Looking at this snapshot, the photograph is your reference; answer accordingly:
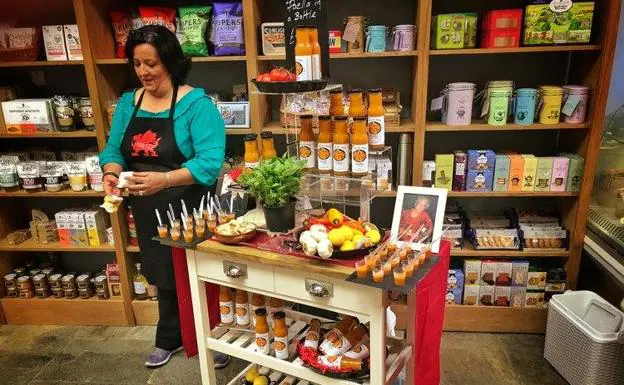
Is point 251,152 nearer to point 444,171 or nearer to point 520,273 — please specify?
point 444,171

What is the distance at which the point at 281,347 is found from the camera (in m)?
1.99

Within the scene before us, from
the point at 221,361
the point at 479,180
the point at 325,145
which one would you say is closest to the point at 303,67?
the point at 325,145

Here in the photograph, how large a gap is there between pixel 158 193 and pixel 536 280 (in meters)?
2.24

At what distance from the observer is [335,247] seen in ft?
5.60

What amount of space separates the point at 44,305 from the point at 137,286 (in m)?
0.67

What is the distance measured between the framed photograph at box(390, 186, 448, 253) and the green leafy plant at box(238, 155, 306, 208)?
0.41 metres

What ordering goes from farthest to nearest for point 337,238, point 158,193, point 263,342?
1. point 158,193
2. point 263,342
3. point 337,238

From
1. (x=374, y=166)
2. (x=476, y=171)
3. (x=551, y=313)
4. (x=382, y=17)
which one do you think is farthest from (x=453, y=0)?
(x=551, y=313)

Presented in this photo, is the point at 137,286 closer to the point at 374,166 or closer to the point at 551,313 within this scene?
the point at 374,166

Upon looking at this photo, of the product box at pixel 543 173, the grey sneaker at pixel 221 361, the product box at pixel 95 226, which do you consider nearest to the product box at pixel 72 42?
the product box at pixel 95 226

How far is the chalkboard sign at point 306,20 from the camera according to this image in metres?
1.81

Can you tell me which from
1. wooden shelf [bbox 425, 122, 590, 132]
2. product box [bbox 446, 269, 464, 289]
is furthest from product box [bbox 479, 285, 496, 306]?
wooden shelf [bbox 425, 122, 590, 132]

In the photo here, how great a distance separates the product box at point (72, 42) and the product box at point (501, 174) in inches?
99.0

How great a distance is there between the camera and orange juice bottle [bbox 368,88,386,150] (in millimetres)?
1808
